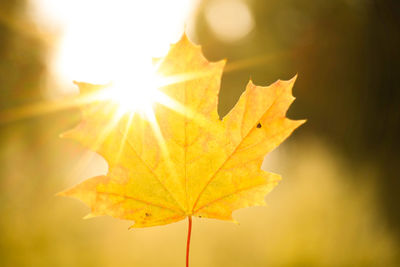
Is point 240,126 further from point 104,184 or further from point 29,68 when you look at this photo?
Answer: point 29,68

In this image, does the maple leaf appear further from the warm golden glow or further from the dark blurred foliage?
the dark blurred foliage

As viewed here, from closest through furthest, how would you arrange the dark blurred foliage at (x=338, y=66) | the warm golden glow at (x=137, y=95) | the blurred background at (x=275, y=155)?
1. the warm golden glow at (x=137, y=95)
2. the blurred background at (x=275, y=155)
3. the dark blurred foliage at (x=338, y=66)

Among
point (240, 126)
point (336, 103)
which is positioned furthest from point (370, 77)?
point (240, 126)

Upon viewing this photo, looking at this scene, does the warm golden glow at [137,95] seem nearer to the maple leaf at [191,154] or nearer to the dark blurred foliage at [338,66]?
the maple leaf at [191,154]

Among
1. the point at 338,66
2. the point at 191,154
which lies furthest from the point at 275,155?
the point at 191,154

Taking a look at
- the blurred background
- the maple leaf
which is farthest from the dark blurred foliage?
the maple leaf

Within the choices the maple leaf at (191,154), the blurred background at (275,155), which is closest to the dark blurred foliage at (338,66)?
the blurred background at (275,155)
